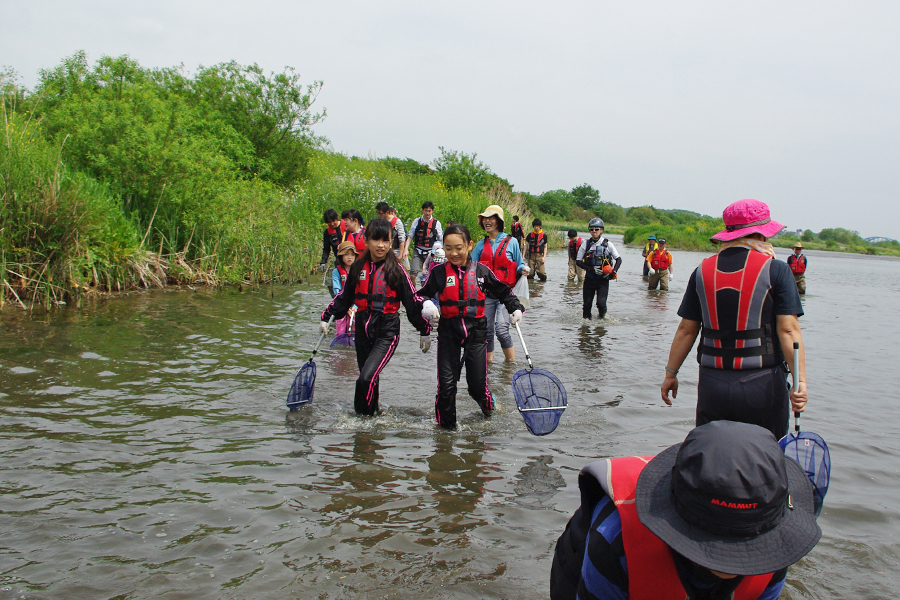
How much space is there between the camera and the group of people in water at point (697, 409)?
1.52 m

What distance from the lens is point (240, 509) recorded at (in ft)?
13.6

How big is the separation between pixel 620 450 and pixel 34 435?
493 centimetres

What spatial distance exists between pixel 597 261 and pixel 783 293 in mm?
8099

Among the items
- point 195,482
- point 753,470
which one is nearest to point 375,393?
point 195,482

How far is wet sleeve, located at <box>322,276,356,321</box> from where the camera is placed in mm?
6011

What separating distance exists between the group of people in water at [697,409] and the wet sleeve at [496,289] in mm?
12

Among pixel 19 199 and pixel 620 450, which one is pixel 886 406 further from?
pixel 19 199

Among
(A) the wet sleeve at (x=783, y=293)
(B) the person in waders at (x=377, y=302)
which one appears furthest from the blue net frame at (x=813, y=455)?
(B) the person in waders at (x=377, y=302)

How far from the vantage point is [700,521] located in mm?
1539

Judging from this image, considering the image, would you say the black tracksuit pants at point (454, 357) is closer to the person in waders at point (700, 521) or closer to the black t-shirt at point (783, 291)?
the black t-shirt at point (783, 291)

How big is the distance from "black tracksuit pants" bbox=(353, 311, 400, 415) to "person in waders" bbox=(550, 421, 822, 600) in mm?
4031

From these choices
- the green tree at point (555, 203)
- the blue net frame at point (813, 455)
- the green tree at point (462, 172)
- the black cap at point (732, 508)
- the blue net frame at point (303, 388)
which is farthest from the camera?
the green tree at point (555, 203)

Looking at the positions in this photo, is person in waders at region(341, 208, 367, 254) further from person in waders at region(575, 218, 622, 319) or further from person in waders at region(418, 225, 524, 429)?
person in waders at region(575, 218, 622, 319)

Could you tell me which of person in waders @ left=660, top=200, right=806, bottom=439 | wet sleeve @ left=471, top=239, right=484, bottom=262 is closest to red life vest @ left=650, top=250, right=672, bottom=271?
wet sleeve @ left=471, top=239, right=484, bottom=262
